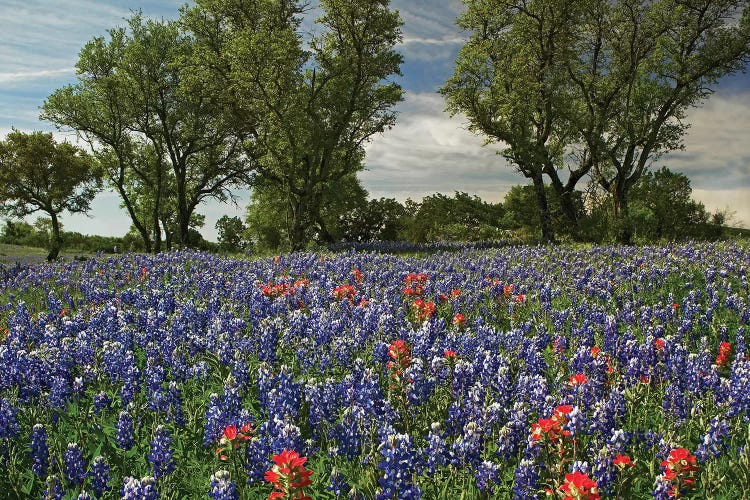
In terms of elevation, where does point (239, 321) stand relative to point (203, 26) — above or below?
below

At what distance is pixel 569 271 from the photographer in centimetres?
1418

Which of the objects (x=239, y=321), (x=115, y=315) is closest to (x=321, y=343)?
(x=239, y=321)

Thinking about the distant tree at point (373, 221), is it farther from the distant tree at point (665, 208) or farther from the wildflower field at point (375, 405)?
the wildflower field at point (375, 405)

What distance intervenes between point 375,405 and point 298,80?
29306 mm

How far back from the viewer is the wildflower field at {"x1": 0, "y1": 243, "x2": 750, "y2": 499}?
4117 millimetres

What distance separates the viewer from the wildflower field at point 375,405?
412cm

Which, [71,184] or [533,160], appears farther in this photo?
[71,184]

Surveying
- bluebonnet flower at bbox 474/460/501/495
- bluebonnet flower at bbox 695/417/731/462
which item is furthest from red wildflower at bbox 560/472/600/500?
bluebonnet flower at bbox 695/417/731/462

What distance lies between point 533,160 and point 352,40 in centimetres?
1315

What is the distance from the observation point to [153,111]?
142 ft

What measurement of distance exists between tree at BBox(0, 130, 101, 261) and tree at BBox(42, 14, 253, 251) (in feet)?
6.99

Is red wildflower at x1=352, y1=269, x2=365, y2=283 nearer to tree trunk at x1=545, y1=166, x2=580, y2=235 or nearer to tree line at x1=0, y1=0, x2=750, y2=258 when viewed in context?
tree line at x1=0, y1=0, x2=750, y2=258

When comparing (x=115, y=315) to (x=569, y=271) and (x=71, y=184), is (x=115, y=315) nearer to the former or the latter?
(x=569, y=271)

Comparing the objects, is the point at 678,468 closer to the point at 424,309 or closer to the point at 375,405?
the point at 375,405
